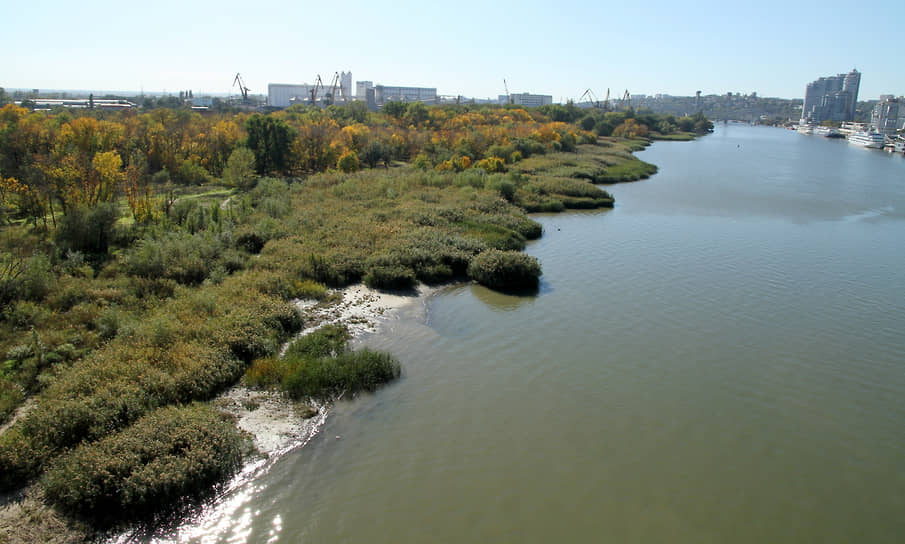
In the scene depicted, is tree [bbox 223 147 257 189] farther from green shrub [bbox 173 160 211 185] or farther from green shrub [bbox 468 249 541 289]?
green shrub [bbox 468 249 541 289]

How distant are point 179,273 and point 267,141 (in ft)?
94.0

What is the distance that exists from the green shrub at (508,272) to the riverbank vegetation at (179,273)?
69 millimetres

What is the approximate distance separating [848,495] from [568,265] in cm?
1597

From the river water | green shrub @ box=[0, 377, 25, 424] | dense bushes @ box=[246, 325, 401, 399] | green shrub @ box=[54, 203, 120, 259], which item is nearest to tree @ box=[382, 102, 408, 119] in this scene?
the river water

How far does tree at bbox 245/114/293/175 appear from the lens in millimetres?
45156

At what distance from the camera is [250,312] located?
16547 mm

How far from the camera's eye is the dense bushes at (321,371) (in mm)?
13812

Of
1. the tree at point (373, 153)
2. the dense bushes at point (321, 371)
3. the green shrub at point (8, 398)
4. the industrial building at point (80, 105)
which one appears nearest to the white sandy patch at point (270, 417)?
the dense bushes at point (321, 371)

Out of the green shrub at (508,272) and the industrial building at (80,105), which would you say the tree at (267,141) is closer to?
the green shrub at (508,272)

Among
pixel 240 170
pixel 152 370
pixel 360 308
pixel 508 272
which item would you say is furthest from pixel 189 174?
pixel 152 370

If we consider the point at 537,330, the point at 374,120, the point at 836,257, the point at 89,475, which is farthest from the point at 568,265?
the point at 374,120

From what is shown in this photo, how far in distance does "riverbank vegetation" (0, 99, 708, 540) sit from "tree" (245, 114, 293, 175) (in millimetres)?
165

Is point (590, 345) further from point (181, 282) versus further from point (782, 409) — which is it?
point (181, 282)

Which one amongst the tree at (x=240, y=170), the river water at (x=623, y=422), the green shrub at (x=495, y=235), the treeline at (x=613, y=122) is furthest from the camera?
the treeline at (x=613, y=122)
